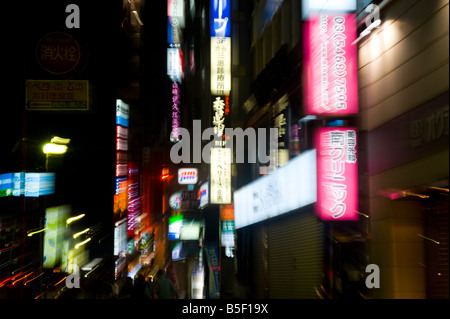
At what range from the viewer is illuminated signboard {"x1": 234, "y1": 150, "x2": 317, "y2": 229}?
10898 mm

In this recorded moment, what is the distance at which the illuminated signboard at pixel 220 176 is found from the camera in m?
18.1

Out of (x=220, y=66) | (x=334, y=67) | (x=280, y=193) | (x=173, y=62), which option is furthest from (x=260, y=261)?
(x=173, y=62)

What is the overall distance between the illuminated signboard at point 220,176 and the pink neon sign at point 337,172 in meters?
8.91

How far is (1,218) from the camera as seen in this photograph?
14453mm

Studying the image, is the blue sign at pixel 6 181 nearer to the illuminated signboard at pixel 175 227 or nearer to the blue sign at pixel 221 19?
the blue sign at pixel 221 19

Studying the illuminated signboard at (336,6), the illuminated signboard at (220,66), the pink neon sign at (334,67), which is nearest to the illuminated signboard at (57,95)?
the illuminated signboard at (220,66)

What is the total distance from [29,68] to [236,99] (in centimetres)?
→ 1063

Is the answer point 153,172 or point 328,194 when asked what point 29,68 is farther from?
point 153,172

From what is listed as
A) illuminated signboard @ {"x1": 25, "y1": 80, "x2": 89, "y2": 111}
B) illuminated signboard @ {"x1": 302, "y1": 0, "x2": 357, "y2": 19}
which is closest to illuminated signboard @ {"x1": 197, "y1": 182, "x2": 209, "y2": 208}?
illuminated signboard @ {"x1": 25, "y1": 80, "x2": 89, "y2": 111}

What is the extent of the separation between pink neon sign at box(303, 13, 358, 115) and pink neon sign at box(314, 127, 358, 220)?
58 cm

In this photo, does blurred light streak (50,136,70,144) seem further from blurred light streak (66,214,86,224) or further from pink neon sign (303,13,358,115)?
pink neon sign (303,13,358,115)

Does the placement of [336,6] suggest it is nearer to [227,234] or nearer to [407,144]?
[407,144]

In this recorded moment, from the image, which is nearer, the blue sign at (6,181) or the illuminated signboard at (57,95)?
the illuminated signboard at (57,95)

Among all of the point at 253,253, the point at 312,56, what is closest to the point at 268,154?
the point at 253,253
